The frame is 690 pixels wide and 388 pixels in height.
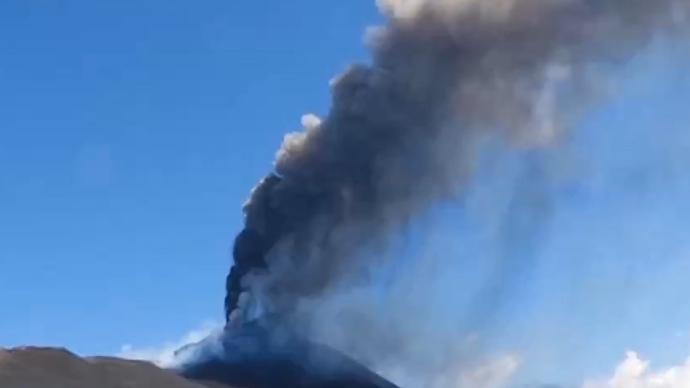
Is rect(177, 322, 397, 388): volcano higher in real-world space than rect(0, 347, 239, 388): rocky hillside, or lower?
higher

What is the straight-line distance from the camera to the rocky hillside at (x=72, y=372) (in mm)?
59906

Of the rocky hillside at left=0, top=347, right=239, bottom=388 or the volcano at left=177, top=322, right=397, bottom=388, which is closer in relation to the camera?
the rocky hillside at left=0, top=347, right=239, bottom=388

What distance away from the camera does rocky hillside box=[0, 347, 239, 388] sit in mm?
59906

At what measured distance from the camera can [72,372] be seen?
63906 mm

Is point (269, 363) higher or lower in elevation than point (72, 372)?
higher

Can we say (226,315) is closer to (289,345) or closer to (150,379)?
(289,345)

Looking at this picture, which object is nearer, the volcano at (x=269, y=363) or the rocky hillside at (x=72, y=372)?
the rocky hillside at (x=72, y=372)

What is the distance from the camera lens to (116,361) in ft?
235

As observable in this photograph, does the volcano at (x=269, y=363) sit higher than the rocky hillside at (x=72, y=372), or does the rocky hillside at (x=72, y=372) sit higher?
the volcano at (x=269, y=363)

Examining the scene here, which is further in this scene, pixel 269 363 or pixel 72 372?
pixel 269 363

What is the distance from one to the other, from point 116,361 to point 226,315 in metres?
14.0

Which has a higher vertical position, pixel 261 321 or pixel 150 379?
pixel 261 321

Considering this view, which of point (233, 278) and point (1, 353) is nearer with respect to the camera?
point (1, 353)

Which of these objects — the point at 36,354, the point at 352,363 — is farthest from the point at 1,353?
the point at 352,363
